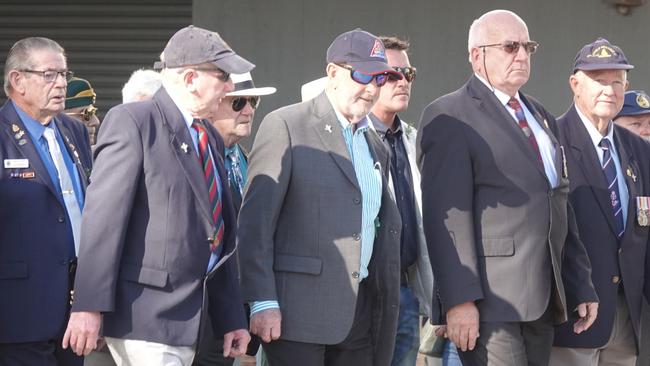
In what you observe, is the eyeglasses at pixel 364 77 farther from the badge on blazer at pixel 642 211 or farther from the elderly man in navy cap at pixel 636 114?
the elderly man in navy cap at pixel 636 114

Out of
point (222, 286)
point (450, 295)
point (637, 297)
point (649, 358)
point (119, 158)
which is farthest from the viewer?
point (649, 358)

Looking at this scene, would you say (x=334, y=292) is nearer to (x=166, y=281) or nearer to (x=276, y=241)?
(x=276, y=241)

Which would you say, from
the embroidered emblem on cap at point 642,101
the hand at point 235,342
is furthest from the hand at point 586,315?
the embroidered emblem on cap at point 642,101

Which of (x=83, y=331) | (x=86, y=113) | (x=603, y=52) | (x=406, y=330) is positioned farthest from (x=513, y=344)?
(x=86, y=113)

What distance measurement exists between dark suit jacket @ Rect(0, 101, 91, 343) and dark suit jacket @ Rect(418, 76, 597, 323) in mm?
1648

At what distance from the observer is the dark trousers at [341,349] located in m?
5.04

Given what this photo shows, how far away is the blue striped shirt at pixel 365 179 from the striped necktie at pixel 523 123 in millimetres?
711

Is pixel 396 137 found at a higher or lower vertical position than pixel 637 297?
higher

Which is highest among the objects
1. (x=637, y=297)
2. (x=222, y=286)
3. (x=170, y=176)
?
(x=170, y=176)

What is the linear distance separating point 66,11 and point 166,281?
6391 mm

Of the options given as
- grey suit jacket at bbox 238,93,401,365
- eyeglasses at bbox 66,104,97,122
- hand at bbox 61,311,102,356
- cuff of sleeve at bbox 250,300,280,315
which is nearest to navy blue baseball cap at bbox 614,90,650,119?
grey suit jacket at bbox 238,93,401,365

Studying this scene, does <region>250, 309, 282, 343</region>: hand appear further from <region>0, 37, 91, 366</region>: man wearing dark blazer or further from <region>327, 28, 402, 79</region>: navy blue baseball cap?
<region>327, 28, 402, 79</region>: navy blue baseball cap

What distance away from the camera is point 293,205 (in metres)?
5.10

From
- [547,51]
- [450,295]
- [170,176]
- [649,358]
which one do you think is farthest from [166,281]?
[547,51]
